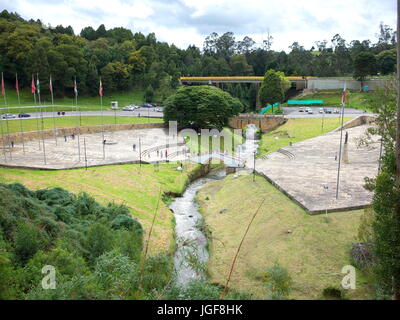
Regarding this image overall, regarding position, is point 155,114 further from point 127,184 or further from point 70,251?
point 70,251

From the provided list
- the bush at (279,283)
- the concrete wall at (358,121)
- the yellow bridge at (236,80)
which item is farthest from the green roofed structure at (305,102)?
the bush at (279,283)

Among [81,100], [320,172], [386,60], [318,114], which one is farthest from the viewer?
[386,60]

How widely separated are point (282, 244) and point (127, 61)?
237 feet

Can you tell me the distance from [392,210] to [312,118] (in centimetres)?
4852

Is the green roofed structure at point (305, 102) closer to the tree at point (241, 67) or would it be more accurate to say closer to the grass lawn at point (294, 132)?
the grass lawn at point (294, 132)

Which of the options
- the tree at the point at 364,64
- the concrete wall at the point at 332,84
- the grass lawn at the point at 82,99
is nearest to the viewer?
the grass lawn at the point at 82,99

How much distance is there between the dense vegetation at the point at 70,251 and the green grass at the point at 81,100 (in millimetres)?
41373

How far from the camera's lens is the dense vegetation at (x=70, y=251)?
36.0 feet

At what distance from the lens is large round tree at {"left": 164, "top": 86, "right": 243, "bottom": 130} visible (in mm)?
52094

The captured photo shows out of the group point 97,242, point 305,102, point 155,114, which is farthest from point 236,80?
point 97,242

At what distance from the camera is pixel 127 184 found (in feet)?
99.5

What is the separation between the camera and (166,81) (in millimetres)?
78000

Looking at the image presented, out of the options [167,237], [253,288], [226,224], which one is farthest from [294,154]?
[253,288]

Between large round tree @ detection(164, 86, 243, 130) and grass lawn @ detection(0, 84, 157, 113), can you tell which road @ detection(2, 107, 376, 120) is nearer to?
grass lawn @ detection(0, 84, 157, 113)
